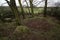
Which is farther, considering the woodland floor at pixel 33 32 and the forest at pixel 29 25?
the forest at pixel 29 25

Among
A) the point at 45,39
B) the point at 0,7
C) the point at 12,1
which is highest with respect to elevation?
the point at 12,1

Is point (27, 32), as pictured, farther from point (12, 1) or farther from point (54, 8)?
point (54, 8)

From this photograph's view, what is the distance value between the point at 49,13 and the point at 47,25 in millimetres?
2546

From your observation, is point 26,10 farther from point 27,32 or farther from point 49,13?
point 27,32

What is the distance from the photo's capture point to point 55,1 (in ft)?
29.5

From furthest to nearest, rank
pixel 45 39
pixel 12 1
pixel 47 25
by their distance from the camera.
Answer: pixel 47 25 → pixel 12 1 → pixel 45 39

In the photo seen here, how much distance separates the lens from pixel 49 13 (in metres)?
9.05

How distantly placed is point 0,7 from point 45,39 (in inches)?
178

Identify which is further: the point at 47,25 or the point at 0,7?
the point at 0,7

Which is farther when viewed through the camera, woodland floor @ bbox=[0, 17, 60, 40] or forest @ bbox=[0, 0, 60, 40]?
forest @ bbox=[0, 0, 60, 40]

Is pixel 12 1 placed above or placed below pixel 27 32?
above

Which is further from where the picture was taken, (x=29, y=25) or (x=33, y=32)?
(x=29, y=25)

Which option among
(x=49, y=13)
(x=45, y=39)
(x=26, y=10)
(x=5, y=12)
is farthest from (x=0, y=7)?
(x=45, y=39)

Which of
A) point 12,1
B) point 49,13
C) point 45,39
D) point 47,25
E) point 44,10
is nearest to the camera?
point 45,39
